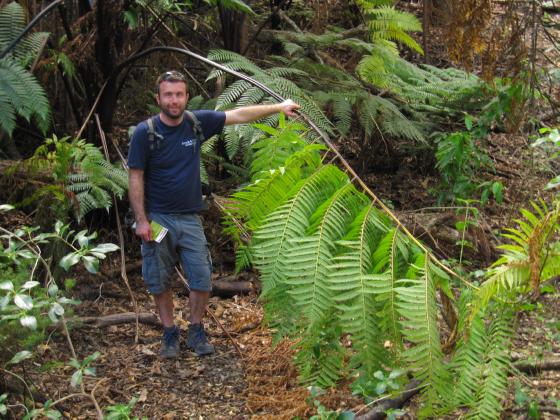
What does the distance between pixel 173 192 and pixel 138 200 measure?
7.2 inches

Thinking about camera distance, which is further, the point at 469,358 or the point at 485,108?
the point at 485,108

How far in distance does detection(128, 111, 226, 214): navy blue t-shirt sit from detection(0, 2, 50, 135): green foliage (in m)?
0.60

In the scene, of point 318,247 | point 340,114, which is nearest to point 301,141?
point 318,247

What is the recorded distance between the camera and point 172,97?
334cm

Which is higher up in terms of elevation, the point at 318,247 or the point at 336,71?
the point at 336,71

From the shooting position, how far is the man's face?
3.33 meters

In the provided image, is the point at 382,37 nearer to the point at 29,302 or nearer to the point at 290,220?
the point at 290,220

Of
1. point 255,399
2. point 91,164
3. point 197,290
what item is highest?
point 91,164

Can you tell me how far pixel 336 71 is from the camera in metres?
4.84

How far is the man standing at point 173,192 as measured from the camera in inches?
132

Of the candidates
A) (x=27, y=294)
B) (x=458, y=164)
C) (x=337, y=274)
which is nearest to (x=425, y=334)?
(x=337, y=274)

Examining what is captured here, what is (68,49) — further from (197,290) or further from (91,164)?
(197,290)

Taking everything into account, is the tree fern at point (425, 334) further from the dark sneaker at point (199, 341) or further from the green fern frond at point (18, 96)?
the green fern frond at point (18, 96)

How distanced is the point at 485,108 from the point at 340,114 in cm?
113
